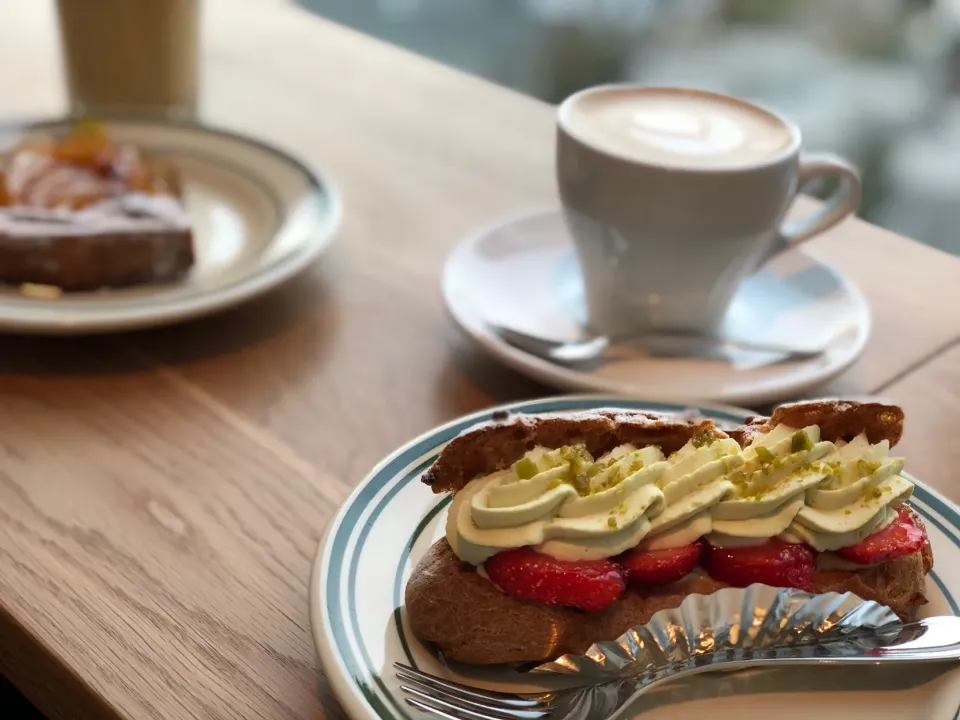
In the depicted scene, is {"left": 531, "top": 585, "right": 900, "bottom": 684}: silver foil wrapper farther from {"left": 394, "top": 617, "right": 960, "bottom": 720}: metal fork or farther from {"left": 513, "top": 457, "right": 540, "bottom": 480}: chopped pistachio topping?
{"left": 513, "top": 457, "right": 540, "bottom": 480}: chopped pistachio topping

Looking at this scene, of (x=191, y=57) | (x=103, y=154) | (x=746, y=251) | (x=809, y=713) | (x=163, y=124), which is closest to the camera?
(x=809, y=713)

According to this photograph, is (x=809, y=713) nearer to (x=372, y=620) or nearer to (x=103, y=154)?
(x=372, y=620)

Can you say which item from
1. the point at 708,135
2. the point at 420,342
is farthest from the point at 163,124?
the point at 708,135

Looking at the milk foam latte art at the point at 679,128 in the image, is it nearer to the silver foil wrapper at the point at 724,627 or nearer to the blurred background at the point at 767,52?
the silver foil wrapper at the point at 724,627

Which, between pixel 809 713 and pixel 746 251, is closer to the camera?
pixel 809 713

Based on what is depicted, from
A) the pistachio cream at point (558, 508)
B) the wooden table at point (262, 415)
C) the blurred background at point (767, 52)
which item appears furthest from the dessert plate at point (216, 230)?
the blurred background at point (767, 52)

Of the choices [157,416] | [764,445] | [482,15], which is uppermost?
[764,445]

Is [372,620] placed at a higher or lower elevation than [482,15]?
higher
